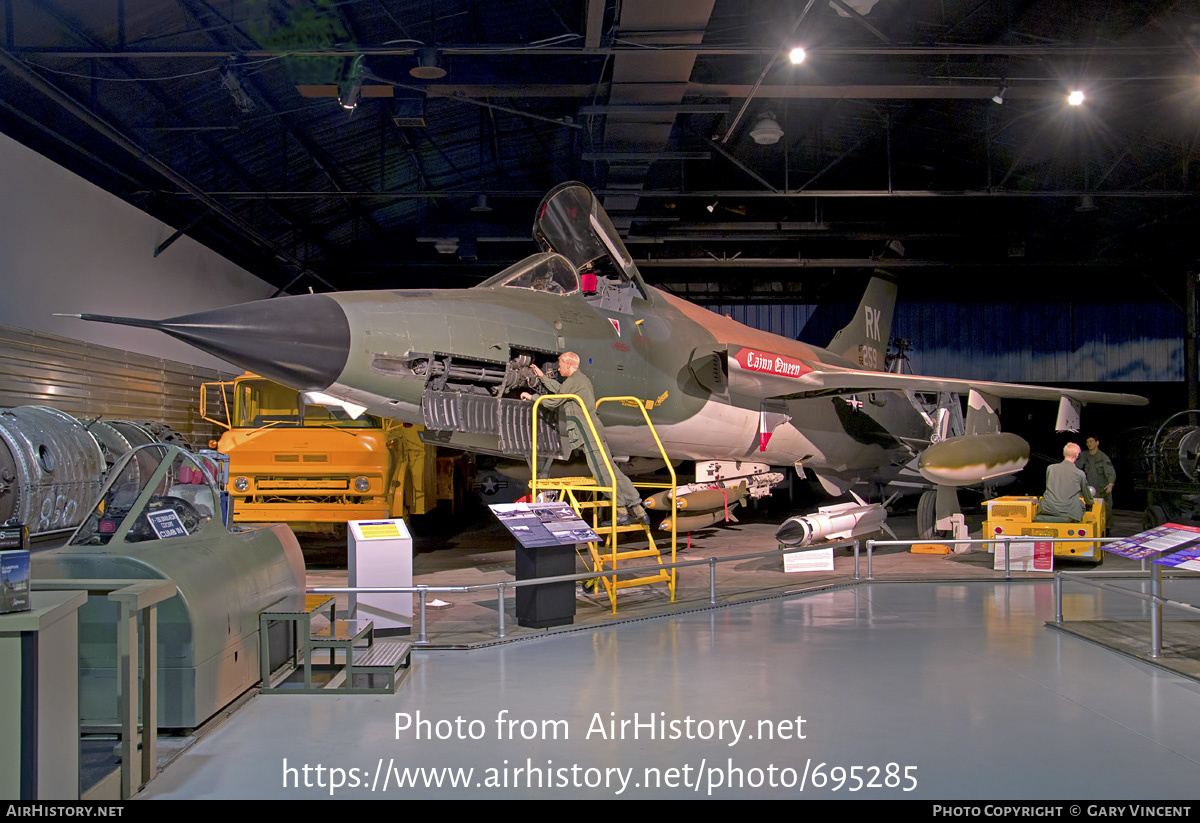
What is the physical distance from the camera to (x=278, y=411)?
10461 mm

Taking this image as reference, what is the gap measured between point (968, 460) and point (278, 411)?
8327 millimetres

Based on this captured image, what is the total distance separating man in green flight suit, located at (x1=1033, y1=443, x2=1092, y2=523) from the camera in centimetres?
931

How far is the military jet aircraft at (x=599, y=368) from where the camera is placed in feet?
20.6

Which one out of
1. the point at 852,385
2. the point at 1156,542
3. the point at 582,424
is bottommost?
the point at 1156,542

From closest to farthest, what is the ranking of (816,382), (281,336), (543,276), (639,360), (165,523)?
1. (165,523)
2. (281,336)
3. (543,276)
4. (639,360)
5. (816,382)

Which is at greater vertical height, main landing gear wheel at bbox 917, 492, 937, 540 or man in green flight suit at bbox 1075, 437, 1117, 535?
man in green flight suit at bbox 1075, 437, 1117, 535

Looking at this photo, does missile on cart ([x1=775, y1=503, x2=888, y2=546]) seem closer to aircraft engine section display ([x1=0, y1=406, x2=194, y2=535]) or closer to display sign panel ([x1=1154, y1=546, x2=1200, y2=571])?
display sign panel ([x1=1154, y1=546, x2=1200, y2=571])

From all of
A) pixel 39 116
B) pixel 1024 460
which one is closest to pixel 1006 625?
pixel 1024 460

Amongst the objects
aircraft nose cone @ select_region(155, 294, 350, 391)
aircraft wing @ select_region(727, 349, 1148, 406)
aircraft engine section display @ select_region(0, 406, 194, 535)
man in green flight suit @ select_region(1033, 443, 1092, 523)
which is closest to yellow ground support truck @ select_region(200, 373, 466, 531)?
aircraft engine section display @ select_region(0, 406, 194, 535)

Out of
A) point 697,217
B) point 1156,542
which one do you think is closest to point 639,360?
point 1156,542

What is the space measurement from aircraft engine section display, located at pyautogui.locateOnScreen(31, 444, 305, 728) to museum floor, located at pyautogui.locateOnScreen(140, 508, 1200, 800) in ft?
0.84

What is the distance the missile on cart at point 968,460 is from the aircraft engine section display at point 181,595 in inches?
291

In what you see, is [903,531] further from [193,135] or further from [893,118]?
[193,135]

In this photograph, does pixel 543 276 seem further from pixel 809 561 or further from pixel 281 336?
pixel 809 561
